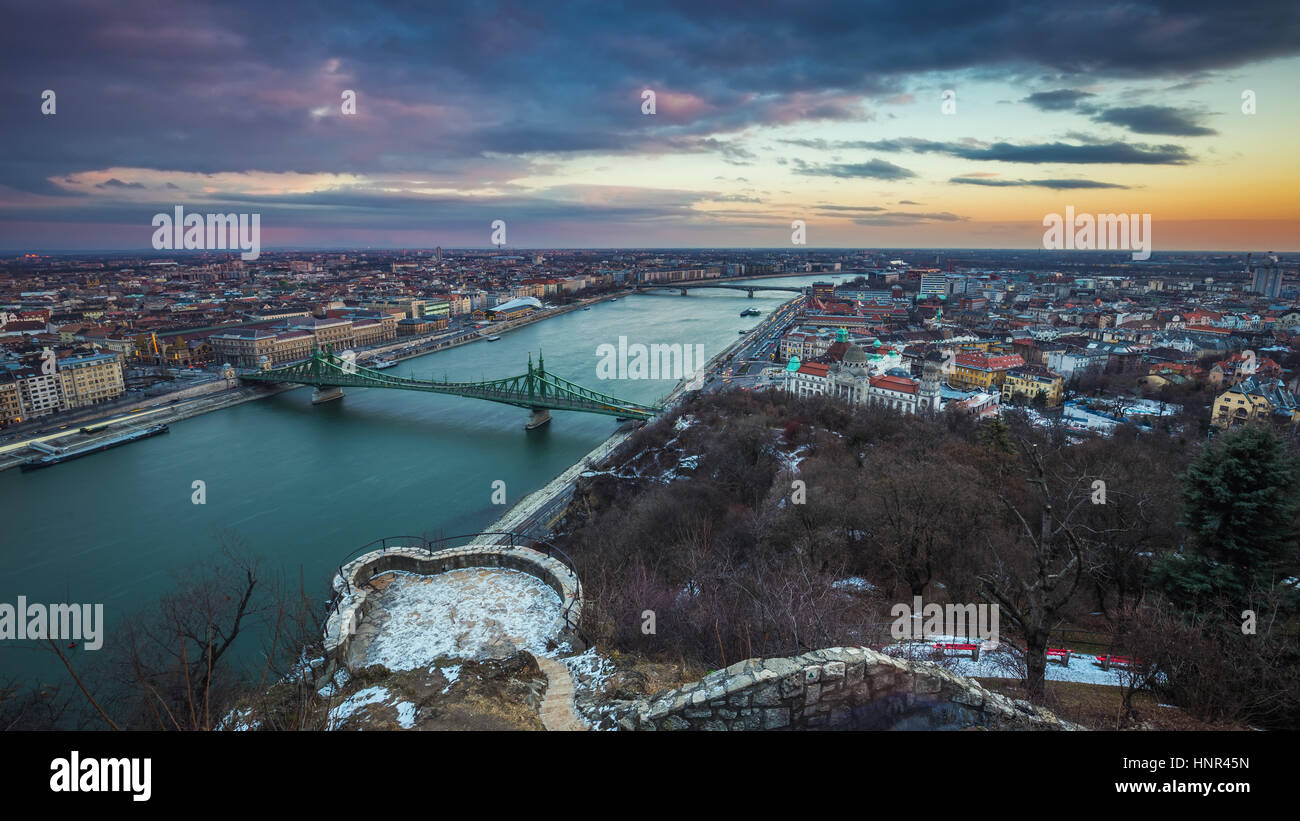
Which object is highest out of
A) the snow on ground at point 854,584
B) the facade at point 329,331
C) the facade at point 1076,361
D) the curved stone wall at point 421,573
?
the facade at point 329,331

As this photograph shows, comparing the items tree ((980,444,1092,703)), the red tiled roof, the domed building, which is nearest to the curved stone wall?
tree ((980,444,1092,703))

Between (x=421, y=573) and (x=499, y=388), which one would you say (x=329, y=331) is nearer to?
(x=499, y=388)

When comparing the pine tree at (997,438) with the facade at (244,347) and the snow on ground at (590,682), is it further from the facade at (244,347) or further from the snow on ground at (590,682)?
the facade at (244,347)

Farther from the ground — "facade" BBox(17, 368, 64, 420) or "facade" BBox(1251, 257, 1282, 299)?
"facade" BBox(1251, 257, 1282, 299)

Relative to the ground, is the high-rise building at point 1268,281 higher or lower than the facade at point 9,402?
higher

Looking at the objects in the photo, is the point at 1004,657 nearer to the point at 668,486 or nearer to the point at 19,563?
the point at 668,486

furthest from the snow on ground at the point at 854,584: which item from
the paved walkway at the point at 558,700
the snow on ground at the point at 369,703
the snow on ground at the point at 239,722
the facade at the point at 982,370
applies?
the facade at the point at 982,370

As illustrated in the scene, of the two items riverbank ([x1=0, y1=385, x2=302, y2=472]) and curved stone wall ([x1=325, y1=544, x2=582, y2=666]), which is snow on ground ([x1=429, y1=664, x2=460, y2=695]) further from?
riverbank ([x1=0, y1=385, x2=302, y2=472])
